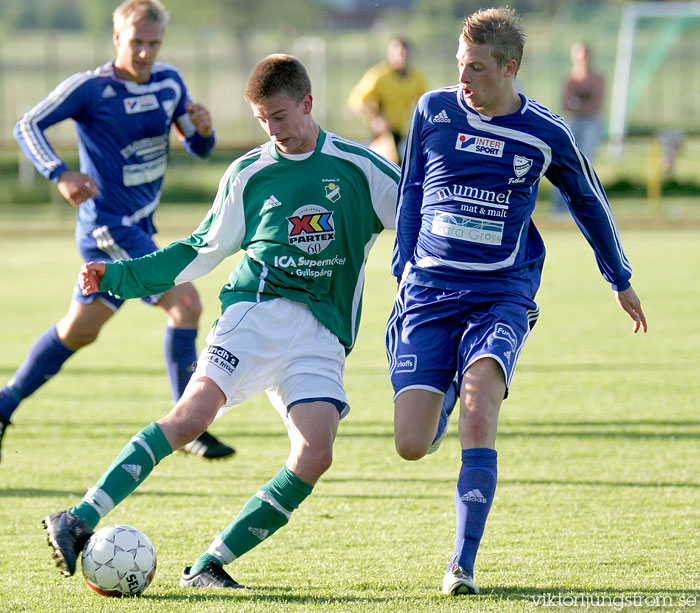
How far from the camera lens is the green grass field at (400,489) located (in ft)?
11.3

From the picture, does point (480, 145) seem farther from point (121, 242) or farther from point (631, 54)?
point (631, 54)

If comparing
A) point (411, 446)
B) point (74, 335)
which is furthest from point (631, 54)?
point (411, 446)

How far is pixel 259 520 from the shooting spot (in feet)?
11.6

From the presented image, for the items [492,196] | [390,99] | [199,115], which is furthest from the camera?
[390,99]

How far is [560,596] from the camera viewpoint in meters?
3.35

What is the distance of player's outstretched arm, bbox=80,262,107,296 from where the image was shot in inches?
146

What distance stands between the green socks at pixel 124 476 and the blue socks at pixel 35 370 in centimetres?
210

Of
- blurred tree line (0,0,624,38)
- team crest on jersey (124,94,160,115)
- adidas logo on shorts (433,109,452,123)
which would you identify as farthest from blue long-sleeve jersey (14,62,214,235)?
blurred tree line (0,0,624,38)

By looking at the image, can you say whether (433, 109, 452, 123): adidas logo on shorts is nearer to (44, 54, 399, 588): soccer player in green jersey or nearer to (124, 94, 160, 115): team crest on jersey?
(44, 54, 399, 588): soccer player in green jersey

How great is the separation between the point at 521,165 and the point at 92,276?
1.54 meters

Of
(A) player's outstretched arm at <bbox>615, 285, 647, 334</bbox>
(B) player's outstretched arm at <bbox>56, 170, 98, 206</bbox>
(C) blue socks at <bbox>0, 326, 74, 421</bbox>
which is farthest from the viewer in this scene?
(C) blue socks at <bbox>0, 326, 74, 421</bbox>

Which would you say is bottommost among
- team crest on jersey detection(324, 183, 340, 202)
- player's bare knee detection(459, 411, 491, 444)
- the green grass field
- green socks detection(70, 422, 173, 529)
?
the green grass field

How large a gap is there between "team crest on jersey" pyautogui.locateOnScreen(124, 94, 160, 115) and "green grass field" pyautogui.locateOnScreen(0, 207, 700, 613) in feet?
5.58

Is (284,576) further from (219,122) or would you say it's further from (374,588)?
(219,122)
